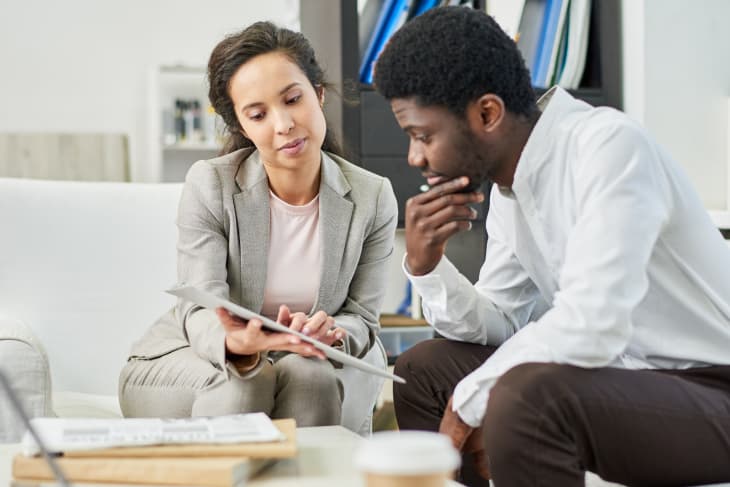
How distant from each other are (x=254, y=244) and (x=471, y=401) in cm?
67

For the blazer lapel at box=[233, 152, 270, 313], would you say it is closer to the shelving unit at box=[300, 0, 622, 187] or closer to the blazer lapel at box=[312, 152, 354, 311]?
the blazer lapel at box=[312, 152, 354, 311]

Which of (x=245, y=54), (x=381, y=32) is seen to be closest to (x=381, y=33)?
(x=381, y=32)

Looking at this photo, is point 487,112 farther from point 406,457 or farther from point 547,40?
point 547,40

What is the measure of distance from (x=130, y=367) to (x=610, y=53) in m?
1.64

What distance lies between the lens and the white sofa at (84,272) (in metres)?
1.97

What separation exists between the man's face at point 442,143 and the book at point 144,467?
50 cm

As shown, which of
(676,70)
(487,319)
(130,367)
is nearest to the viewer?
(487,319)

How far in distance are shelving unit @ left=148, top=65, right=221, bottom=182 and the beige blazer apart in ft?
10.8

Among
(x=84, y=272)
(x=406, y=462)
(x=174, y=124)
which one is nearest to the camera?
(x=406, y=462)

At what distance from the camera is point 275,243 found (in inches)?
69.5

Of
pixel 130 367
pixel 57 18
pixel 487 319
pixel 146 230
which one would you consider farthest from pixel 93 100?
pixel 487 319

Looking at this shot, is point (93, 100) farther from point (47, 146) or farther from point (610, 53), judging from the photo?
point (610, 53)

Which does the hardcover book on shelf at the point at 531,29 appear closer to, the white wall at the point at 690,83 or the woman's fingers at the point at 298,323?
the white wall at the point at 690,83

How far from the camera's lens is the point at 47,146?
Result: 4.70 m
